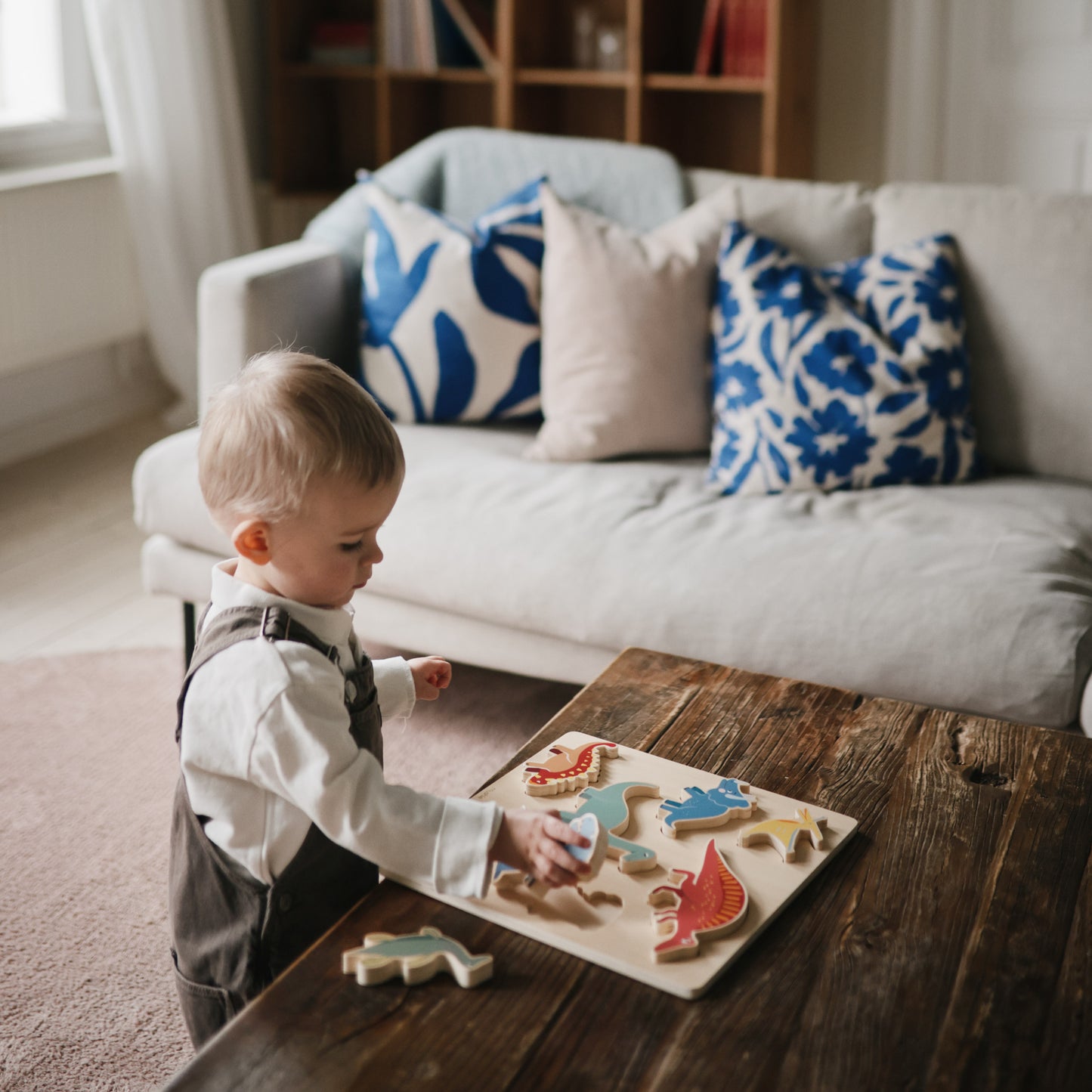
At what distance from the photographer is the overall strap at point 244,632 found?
928mm

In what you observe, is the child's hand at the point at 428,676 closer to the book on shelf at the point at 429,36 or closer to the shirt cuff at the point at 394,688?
the shirt cuff at the point at 394,688

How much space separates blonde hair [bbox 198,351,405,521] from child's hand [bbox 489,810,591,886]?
273 millimetres

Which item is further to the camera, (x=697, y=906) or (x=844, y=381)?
(x=844, y=381)

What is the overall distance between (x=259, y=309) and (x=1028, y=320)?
1269mm

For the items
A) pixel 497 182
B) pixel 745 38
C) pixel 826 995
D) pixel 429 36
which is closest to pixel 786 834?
pixel 826 995

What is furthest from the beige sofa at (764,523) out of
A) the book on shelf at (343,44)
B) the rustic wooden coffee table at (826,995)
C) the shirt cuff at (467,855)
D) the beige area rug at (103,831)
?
the book on shelf at (343,44)

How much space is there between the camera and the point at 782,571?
1.69 m

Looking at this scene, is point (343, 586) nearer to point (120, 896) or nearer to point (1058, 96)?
point (120, 896)

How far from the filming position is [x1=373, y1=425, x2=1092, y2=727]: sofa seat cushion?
61.1 inches

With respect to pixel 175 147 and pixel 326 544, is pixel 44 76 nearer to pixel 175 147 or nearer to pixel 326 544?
pixel 175 147

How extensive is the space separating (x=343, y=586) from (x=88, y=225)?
9.49ft

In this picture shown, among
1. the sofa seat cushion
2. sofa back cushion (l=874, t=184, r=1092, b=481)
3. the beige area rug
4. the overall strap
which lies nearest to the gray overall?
the overall strap

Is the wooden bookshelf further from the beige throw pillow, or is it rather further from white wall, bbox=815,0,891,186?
the beige throw pillow

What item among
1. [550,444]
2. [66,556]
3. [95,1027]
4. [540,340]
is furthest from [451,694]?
[66,556]
